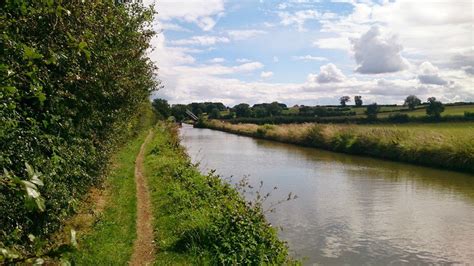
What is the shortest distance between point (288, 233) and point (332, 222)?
5.86 ft

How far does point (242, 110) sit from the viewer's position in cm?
10988

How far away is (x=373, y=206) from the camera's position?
1586 cm

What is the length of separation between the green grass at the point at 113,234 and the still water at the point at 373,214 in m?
4.02

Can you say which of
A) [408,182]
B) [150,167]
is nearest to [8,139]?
[150,167]

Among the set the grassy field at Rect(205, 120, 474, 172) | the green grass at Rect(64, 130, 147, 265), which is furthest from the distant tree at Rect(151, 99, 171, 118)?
the green grass at Rect(64, 130, 147, 265)

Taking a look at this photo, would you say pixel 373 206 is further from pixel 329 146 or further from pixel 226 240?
pixel 329 146

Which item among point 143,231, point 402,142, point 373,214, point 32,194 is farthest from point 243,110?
point 32,194

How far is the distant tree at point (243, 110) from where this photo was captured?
4194 inches

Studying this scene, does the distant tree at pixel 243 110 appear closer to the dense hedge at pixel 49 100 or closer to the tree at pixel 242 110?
the tree at pixel 242 110

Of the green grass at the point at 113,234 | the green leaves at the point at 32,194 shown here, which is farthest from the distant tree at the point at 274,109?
the green leaves at the point at 32,194

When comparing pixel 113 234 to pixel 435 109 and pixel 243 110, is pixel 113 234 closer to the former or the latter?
pixel 435 109

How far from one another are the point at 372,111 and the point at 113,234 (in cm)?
6815

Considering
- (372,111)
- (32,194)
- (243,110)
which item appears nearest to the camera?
(32,194)

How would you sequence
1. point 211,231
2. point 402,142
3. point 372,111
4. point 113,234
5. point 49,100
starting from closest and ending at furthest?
point 49,100, point 211,231, point 113,234, point 402,142, point 372,111
